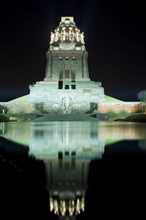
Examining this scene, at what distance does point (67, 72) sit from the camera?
3253 inches

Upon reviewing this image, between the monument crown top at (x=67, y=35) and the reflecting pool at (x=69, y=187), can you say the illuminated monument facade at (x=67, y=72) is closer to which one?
the monument crown top at (x=67, y=35)

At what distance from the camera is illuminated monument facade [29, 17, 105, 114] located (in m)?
71.9

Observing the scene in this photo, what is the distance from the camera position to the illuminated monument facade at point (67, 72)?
7188 centimetres

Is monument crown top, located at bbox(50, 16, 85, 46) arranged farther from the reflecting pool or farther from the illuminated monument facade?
the reflecting pool

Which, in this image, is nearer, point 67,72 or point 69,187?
point 69,187

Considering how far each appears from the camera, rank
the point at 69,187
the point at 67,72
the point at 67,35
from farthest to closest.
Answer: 1. the point at 67,72
2. the point at 67,35
3. the point at 69,187

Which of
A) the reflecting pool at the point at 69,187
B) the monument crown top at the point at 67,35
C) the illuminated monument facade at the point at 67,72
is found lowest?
the reflecting pool at the point at 69,187

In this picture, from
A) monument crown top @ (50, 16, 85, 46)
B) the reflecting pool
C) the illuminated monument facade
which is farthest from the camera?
monument crown top @ (50, 16, 85, 46)

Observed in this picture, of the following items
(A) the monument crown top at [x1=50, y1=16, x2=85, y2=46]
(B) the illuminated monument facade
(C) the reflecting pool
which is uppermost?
(A) the monument crown top at [x1=50, y1=16, x2=85, y2=46]

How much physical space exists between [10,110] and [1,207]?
65143 millimetres

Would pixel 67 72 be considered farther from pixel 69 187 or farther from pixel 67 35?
pixel 69 187

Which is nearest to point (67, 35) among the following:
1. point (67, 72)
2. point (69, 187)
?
point (67, 72)

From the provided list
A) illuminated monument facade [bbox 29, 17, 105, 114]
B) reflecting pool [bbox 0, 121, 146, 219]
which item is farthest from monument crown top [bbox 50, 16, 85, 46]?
reflecting pool [bbox 0, 121, 146, 219]

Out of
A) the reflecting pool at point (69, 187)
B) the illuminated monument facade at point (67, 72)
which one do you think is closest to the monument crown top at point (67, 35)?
the illuminated monument facade at point (67, 72)
